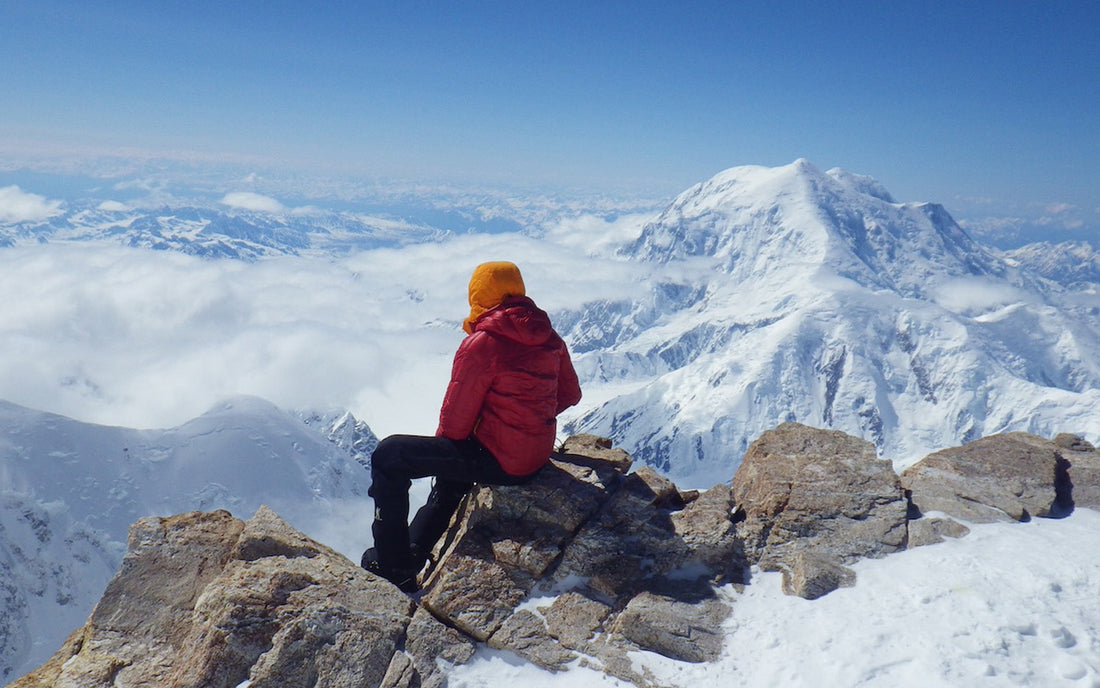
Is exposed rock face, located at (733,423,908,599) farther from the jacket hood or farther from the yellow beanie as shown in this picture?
the yellow beanie

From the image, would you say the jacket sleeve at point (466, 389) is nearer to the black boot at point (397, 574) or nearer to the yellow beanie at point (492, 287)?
the yellow beanie at point (492, 287)

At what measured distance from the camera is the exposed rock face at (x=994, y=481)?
30.3 feet

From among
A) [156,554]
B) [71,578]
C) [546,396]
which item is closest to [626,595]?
[546,396]

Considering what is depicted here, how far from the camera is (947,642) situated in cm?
608

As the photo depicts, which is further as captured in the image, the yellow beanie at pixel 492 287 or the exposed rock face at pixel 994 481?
the exposed rock face at pixel 994 481

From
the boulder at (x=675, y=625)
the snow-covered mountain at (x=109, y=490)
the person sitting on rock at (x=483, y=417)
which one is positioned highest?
the person sitting on rock at (x=483, y=417)

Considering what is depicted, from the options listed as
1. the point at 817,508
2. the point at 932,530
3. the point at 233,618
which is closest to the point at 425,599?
the point at 233,618

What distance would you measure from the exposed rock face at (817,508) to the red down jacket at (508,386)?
359cm

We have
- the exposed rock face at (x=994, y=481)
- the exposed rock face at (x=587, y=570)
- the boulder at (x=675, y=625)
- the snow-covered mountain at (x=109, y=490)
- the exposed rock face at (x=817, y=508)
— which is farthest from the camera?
the snow-covered mountain at (x=109, y=490)

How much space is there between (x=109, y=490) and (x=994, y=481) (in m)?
177

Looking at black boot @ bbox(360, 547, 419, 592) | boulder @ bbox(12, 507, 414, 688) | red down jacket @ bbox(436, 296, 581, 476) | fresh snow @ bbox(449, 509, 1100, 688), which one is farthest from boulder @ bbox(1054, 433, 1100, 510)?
boulder @ bbox(12, 507, 414, 688)

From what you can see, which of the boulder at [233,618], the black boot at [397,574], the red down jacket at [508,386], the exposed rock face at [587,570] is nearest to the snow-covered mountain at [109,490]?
the boulder at [233,618]

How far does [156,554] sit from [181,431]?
190303 millimetres

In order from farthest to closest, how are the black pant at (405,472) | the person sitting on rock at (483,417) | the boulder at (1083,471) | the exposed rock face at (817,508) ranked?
the boulder at (1083,471)
the exposed rock face at (817,508)
the black pant at (405,472)
the person sitting on rock at (483,417)
